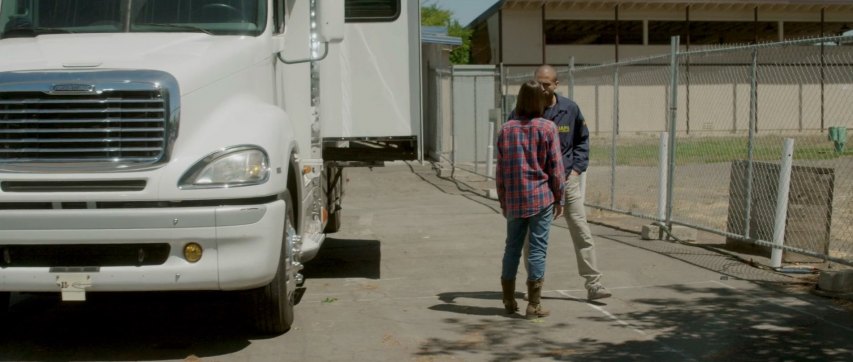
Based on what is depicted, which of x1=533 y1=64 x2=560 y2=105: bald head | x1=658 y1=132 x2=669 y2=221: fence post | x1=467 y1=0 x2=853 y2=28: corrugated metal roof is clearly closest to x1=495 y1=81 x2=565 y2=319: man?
x1=533 y1=64 x2=560 y2=105: bald head

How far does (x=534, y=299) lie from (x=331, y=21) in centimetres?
247

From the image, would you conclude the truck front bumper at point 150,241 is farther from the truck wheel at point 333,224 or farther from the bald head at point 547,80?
the truck wheel at point 333,224

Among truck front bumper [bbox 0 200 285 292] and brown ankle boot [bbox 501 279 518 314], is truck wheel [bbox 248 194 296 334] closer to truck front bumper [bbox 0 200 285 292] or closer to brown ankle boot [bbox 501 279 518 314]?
truck front bumper [bbox 0 200 285 292]

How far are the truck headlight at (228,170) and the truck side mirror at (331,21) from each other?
5.00 feet

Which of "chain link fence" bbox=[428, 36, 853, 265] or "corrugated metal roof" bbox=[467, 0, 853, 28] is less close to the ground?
"corrugated metal roof" bbox=[467, 0, 853, 28]

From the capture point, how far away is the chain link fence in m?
9.53

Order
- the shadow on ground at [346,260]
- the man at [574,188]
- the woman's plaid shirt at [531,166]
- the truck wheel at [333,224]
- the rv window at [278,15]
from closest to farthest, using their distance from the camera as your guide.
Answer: the woman's plaid shirt at [531,166]
the rv window at [278,15]
the man at [574,188]
the shadow on ground at [346,260]
the truck wheel at [333,224]

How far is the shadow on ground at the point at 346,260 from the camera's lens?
9.68 meters

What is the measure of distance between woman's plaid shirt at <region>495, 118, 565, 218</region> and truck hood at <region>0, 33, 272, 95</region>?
1843 mm

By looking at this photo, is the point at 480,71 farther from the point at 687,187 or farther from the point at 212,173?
the point at 212,173

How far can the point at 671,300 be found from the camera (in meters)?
8.12

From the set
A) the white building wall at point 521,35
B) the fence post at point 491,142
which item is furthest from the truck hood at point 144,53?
the white building wall at point 521,35

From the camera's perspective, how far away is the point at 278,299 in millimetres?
6727

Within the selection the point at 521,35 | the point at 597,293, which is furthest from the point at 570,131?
the point at 521,35
